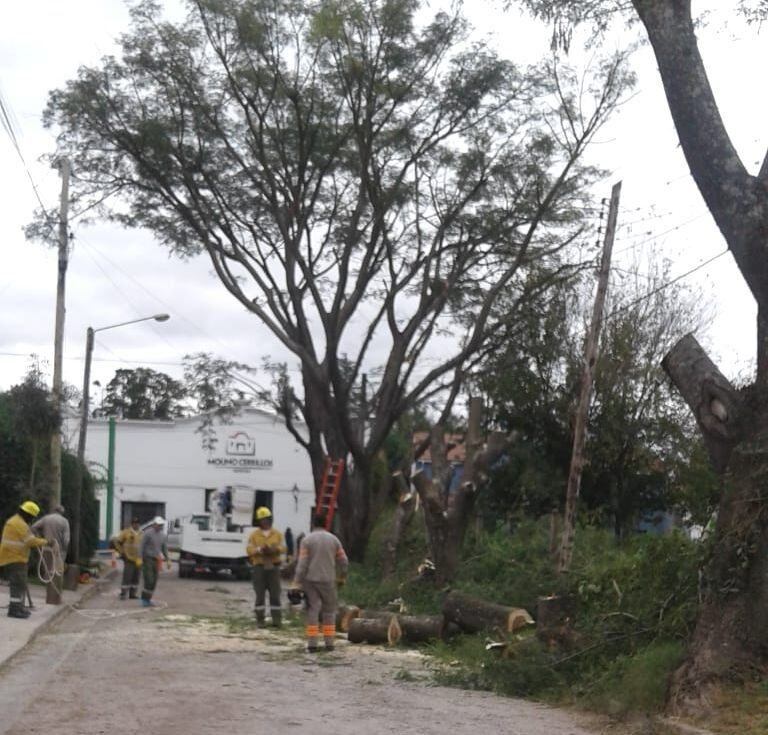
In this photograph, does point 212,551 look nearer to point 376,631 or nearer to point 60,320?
point 60,320

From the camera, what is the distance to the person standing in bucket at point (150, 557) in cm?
2534

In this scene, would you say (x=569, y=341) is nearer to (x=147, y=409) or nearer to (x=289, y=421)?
(x=289, y=421)

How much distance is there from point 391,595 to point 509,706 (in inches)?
426

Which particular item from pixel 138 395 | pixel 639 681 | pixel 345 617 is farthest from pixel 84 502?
pixel 138 395

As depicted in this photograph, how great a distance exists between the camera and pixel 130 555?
1050 inches

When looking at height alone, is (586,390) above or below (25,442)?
above

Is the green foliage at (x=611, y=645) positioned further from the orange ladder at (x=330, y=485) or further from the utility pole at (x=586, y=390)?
the orange ladder at (x=330, y=485)

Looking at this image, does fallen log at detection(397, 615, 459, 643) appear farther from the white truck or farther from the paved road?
the white truck

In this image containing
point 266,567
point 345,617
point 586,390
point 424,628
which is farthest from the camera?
point 586,390

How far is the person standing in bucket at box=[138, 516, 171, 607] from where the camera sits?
25344mm

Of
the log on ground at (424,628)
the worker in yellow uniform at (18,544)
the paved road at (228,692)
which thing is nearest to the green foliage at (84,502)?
the worker in yellow uniform at (18,544)

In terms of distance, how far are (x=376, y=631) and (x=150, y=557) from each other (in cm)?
940


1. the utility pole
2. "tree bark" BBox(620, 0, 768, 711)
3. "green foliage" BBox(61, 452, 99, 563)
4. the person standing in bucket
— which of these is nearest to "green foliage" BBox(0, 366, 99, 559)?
the person standing in bucket

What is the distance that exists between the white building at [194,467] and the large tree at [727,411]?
163ft
